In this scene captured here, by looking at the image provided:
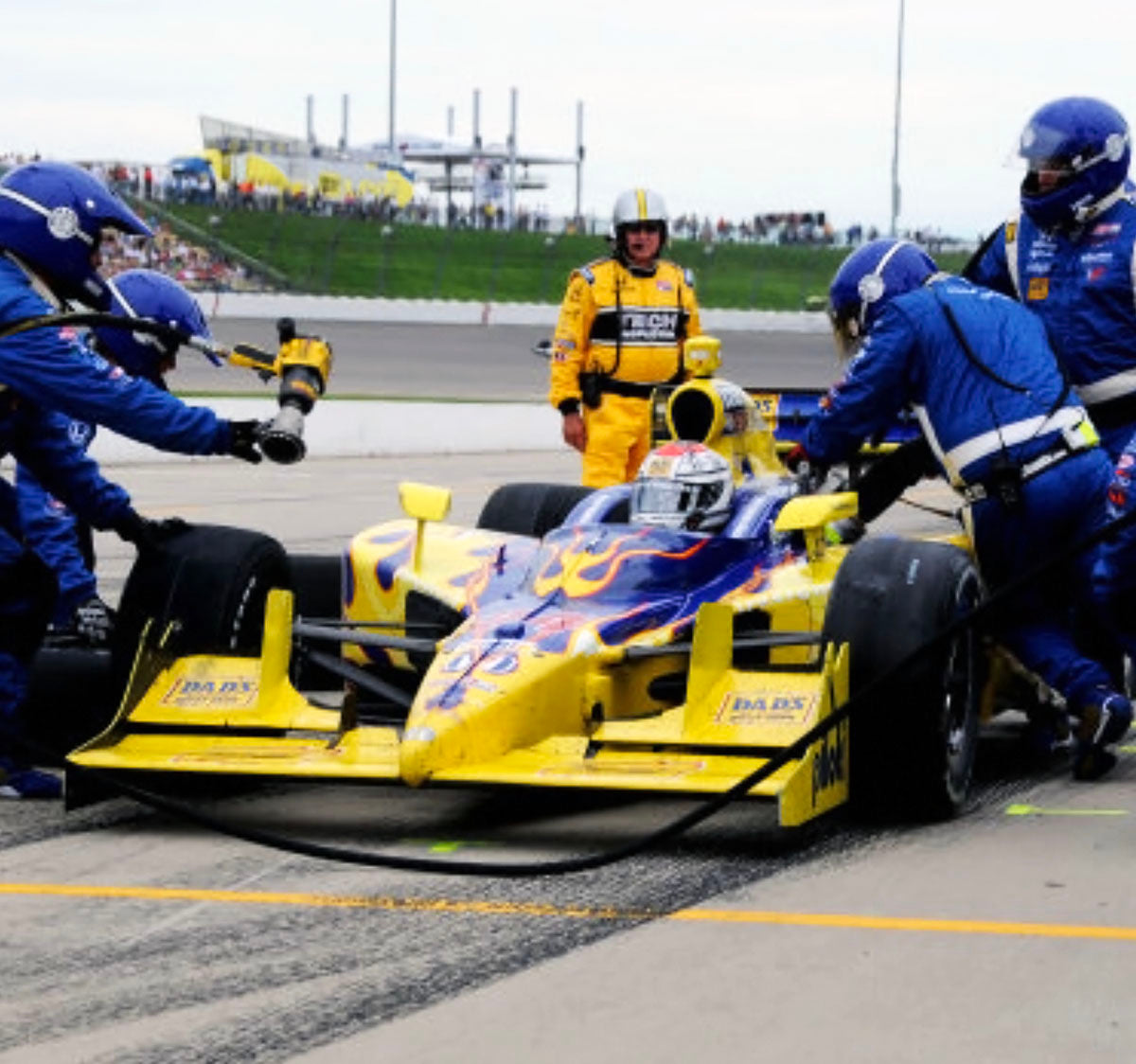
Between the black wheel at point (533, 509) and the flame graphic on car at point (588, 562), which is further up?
the flame graphic on car at point (588, 562)

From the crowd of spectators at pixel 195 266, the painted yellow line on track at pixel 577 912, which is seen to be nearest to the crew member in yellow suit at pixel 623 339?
the painted yellow line on track at pixel 577 912

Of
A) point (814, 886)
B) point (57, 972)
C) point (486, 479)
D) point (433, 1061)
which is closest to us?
point (433, 1061)

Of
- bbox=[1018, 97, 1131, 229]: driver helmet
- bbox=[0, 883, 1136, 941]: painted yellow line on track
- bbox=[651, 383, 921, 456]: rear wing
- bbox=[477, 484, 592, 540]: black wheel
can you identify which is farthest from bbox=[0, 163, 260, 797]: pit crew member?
bbox=[651, 383, 921, 456]: rear wing

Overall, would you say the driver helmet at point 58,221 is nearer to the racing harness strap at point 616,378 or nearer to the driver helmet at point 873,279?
the driver helmet at point 873,279

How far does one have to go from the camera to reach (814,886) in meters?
6.19

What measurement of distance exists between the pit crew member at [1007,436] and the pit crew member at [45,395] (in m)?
1.97

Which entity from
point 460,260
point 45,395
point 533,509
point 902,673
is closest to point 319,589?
point 533,509

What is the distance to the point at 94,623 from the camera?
28.1 feet

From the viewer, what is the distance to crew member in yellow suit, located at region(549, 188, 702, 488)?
12.6m

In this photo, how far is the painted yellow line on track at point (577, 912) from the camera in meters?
5.70

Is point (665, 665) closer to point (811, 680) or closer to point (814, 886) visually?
point (811, 680)

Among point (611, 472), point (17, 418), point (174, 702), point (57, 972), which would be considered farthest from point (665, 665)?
point (611, 472)

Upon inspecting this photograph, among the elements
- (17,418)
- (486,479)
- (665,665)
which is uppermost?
(17,418)

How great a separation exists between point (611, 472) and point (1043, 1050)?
8.17 meters
